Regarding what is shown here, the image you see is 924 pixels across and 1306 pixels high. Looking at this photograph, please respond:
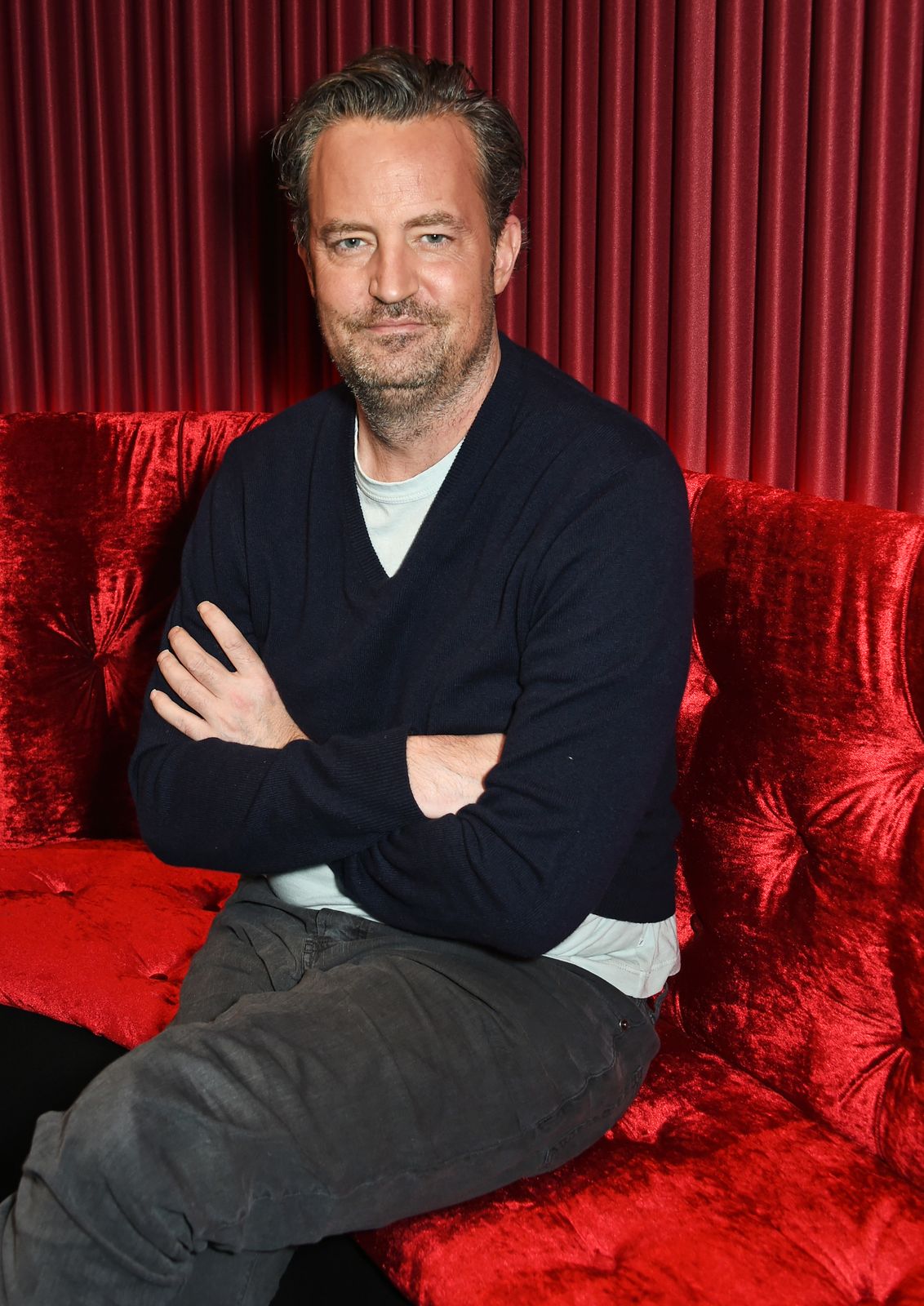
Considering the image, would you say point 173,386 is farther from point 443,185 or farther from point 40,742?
point 443,185

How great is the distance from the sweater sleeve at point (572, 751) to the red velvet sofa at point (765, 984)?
0.20 m

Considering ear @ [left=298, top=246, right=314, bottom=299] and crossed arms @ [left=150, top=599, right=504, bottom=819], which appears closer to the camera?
crossed arms @ [left=150, top=599, right=504, bottom=819]

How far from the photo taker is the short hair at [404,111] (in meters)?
1.42

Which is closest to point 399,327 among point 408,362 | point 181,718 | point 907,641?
point 408,362

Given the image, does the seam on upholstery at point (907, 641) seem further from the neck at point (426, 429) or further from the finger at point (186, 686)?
the finger at point (186, 686)

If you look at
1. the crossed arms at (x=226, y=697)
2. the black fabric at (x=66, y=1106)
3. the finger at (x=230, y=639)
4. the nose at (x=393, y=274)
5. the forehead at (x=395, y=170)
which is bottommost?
the black fabric at (x=66, y=1106)

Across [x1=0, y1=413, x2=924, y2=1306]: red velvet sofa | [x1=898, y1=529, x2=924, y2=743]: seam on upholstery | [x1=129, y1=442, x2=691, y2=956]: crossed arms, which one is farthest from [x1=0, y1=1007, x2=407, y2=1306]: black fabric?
[x1=898, y1=529, x2=924, y2=743]: seam on upholstery

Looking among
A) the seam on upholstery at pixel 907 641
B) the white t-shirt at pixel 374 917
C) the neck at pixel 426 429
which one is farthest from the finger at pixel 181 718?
the seam on upholstery at pixel 907 641

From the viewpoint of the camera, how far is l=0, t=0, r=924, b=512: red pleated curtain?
152cm

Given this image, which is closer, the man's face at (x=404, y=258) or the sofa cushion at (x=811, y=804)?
the sofa cushion at (x=811, y=804)

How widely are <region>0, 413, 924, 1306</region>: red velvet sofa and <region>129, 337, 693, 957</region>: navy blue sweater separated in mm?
139

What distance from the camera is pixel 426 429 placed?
4.81ft

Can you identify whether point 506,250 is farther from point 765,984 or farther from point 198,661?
point 765,984

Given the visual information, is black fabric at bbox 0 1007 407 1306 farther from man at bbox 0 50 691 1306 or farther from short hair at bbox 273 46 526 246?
short hair at bbox 273 46 526 246
